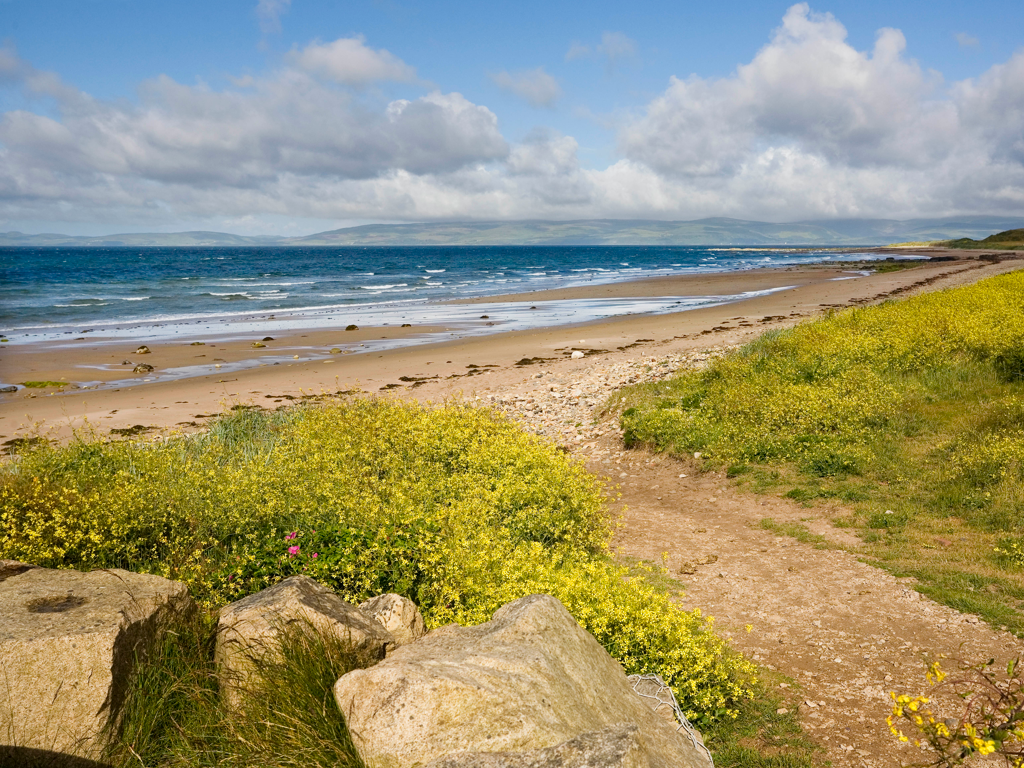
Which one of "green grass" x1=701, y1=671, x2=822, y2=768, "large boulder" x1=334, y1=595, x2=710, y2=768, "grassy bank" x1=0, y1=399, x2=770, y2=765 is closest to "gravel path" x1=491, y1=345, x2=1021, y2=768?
"green grass" x1=701, y1=671, x2=822, y2=768

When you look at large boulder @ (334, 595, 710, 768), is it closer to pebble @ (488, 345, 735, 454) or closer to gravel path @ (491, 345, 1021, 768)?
gravel path @ (491, 345, 1021, 768)

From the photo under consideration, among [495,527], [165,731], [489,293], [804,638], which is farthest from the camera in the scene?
[489,293]

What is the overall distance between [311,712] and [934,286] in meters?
45.7

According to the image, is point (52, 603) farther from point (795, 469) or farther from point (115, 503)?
point (795, 469)

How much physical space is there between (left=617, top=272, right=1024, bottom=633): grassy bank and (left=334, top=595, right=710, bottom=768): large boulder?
499 centimetres

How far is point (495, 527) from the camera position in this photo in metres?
8.29

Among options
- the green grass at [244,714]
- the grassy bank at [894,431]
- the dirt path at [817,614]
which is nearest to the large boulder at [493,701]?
the green grass at [244,714]

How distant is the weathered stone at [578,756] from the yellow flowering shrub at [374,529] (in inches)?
104

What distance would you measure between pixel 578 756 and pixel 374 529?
422 centimetres

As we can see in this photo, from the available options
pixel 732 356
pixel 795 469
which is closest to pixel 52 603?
pixel 795 469

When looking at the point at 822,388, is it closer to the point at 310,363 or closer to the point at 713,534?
the point at 713,534

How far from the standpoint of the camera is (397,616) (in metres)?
5.02

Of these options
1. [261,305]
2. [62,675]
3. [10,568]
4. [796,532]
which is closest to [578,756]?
[62,675]

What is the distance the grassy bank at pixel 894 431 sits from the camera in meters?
8.22
